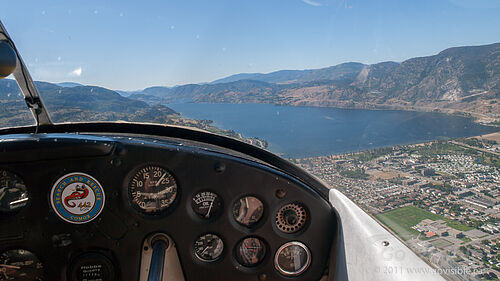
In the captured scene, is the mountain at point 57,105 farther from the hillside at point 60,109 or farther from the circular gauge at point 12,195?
the circular gauge at point 12,195

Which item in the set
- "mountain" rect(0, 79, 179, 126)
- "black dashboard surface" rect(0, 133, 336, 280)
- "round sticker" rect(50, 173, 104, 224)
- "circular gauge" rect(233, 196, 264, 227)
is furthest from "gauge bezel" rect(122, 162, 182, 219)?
"mountain" rect(0, 79, 179, 126)

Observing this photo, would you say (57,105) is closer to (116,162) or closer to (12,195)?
(12,195)

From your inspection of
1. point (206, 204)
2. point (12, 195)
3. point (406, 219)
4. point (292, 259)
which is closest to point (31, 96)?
point (12, 195)

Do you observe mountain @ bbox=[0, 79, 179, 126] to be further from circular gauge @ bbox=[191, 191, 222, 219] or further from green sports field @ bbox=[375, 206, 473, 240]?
green sports field @ bbox=[375, 206, 473, 240]

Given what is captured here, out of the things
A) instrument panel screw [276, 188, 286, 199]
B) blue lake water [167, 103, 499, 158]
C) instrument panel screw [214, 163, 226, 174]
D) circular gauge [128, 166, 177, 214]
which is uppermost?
instrument panel screw [214, 163, 226, 174]

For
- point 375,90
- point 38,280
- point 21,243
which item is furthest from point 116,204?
point 375,90

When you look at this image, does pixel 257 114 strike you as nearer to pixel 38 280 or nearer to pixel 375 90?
pixel 375 90
